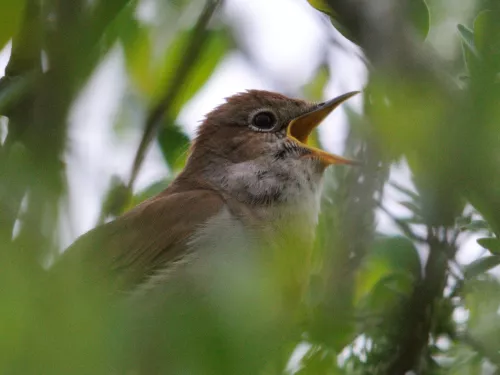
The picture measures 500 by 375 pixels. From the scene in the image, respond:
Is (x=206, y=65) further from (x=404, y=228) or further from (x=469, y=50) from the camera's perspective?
(x=469, y=50)

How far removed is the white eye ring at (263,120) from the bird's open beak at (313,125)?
4.5 inches

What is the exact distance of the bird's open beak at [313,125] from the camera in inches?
171

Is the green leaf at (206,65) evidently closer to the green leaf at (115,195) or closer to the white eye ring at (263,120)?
the white eye ring at (263,120)

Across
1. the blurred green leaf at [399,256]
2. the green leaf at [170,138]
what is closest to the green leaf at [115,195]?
the blurred green leaf at [399,256]

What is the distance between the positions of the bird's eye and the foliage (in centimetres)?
168

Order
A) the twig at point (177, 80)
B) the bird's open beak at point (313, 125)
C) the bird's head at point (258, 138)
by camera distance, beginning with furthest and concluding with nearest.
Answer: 1. the bird's head at point (258, 138)
2. the bird's open beak at point (313, 125)
3. the twig at point (177, 80)

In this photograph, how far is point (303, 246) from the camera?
3.71 metres

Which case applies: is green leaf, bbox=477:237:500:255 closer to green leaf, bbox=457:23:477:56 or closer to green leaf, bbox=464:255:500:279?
green leaf, bbox=464:255:500:279

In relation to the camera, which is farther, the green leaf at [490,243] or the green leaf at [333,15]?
the green leaf at [333,15]

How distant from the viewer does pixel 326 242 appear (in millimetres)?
3246

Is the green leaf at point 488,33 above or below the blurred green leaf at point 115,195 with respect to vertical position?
above

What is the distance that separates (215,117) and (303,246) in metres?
1.54

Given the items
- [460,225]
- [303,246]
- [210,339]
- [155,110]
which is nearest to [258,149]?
[303,246]

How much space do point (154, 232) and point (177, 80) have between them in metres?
1.14
